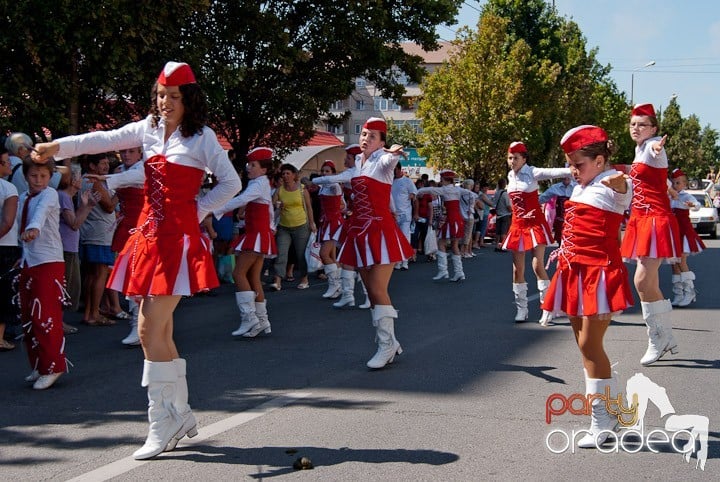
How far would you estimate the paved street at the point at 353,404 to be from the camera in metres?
5.17

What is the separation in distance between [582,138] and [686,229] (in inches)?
292

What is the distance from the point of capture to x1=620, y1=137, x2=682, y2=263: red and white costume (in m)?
8.66

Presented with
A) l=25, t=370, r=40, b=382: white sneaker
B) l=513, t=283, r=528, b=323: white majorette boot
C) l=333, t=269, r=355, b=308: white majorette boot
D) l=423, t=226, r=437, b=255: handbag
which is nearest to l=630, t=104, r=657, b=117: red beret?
l=513, t=283, r=528, b=323: white majorette boot

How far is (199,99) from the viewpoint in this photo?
562 centimetres

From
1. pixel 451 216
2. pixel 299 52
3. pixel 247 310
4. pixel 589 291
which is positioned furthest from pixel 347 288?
pixel 299 52

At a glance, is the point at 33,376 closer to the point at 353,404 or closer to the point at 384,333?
the point at 353,404

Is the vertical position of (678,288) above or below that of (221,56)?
below

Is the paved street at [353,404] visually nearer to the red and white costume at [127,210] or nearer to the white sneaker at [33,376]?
the white sneaker at [33,376]

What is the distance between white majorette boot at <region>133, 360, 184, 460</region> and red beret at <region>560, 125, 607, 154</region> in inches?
110

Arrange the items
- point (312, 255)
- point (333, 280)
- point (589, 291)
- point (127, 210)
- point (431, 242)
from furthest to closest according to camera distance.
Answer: point (431, 242)
point (312, 255)
point (333, 280)
point (127, 210)
point (589, 291)

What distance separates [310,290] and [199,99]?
9.73 meters

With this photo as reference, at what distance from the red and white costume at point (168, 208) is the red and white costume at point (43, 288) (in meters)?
2.14

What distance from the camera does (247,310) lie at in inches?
388

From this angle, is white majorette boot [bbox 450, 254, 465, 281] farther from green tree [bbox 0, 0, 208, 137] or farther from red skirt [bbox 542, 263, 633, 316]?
red skirt [bbox 542, 263, 633, 316]
